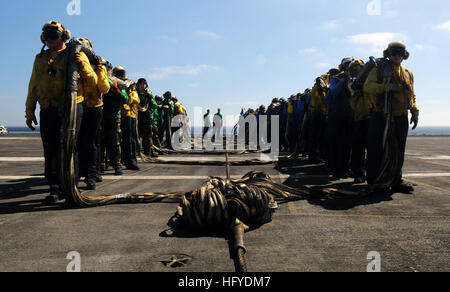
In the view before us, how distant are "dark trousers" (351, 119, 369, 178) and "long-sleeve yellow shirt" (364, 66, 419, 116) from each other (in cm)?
115

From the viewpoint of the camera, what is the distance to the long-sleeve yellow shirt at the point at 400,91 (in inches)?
207

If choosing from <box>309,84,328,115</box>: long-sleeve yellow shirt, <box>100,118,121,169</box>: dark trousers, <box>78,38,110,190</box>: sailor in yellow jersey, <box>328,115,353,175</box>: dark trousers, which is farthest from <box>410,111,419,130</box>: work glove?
<box>100,118,121,169</box>: dark trousers

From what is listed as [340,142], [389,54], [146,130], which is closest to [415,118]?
[389,54]

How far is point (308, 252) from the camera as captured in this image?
262 cm

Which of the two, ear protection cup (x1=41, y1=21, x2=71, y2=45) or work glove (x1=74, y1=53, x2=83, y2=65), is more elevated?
ear protection cup (x1=41, y1=21, x2=71, y2=45)

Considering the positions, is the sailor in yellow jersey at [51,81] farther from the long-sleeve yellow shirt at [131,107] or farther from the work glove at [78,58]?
the long-sleeve yellow shirt at [131,107]

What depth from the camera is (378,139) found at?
5492 millimetres

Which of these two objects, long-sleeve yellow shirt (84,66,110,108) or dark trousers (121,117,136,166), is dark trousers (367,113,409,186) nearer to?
long-sleeve yellow shirt (84,66,110,108)

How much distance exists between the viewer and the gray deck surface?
2395mm

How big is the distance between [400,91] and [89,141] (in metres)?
5.23

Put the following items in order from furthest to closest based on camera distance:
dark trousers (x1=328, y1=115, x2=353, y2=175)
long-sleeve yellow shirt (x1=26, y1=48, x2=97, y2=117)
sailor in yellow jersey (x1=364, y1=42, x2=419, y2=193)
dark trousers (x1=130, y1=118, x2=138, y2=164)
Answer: dark trousers (x1=130, y1=118, x2=138, y2=164) → dark trousers (x1=328, y1=115, x2=353, y2=175) → sailor in yellow jersey (x1=364, y1=42, x2=419, y2=193) → long-sleeve yellow shirt (x1=26, y1=48, x2=97, y2=117)

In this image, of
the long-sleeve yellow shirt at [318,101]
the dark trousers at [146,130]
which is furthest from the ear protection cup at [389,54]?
the dark trousers at [146,130]
